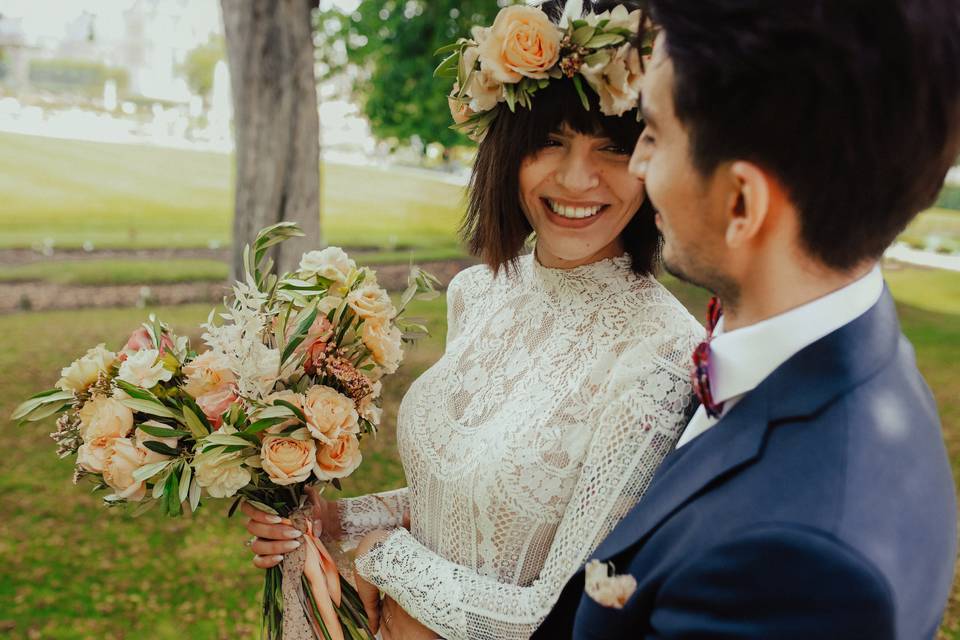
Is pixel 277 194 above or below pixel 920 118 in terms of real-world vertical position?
below

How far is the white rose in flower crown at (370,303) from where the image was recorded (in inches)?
85.9

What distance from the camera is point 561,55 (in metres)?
2.06

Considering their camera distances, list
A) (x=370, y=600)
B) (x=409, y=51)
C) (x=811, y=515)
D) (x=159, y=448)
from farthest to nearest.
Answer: (x=409, y=51) → (x=370, y=600) → (x=159, y=448) → (x=811, y=515)

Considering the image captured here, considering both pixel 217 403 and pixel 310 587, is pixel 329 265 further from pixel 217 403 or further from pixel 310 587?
pixel 310 587

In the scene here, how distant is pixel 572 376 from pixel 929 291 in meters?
15.5

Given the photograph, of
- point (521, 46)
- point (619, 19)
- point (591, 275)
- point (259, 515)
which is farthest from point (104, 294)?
point (619, 19)

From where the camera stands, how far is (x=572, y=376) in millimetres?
2076

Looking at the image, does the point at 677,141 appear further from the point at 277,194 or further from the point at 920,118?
the point at 277,194

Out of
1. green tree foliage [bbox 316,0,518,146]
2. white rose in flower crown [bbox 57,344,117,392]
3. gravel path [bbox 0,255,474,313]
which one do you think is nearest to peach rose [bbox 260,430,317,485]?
white rose in flower crown [bbox 57,344,117,392]

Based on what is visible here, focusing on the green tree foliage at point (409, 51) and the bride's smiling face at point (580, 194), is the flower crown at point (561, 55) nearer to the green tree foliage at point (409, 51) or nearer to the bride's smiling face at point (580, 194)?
the bride's smiling face at point (580, 194)

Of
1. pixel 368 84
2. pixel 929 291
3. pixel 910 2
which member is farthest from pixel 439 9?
pixel 929 291

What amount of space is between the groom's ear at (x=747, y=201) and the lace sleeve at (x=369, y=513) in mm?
1557

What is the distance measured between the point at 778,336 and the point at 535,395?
83 cm

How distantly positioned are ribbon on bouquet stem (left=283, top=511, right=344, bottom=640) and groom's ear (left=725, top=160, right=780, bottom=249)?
56.8 inches
